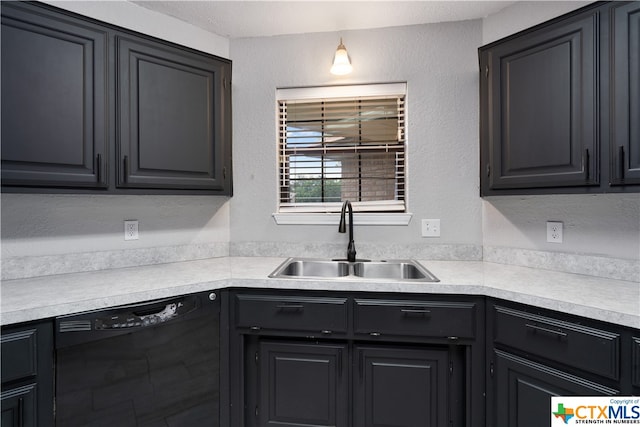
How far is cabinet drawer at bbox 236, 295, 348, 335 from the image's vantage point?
154 centimetres

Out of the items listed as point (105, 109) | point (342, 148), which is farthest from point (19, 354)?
point (342, 148)

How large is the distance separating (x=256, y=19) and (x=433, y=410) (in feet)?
7.95

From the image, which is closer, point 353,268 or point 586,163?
point 586,163

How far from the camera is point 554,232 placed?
1768 mm

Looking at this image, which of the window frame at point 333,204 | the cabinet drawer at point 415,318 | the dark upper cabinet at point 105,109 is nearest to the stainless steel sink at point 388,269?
the window frame at point 333,204

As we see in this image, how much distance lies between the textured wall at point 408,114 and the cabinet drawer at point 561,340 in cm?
77

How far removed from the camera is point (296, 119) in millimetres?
2266

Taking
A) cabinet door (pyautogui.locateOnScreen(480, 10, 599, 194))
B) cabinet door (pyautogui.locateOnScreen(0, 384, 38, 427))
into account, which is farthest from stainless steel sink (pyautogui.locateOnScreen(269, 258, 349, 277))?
cabinet door (pyautogui.locateOnScreen(0, 384, 38, 427))

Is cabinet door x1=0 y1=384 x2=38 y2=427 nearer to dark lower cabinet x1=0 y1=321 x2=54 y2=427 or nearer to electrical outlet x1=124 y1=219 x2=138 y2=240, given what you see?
dark lower cabinet x1=0 y1=321 x2=54 y2=427

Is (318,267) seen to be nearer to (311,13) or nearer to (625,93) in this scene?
(311,13)

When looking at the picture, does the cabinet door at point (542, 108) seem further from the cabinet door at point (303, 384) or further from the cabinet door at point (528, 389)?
the cabinet door at point (303, 384)

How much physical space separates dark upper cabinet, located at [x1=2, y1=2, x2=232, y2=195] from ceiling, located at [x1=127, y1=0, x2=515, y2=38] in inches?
12.5

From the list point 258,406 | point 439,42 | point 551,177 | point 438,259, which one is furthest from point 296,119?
point 258,406

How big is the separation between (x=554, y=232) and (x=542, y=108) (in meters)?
0.70
